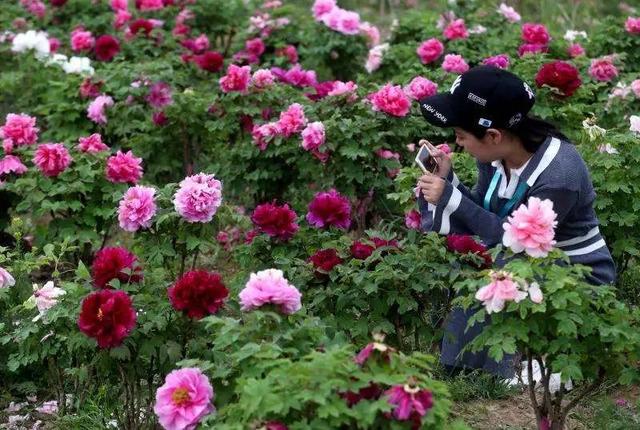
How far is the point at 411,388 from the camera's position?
2.36 m

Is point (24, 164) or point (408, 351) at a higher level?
point (408, 351)

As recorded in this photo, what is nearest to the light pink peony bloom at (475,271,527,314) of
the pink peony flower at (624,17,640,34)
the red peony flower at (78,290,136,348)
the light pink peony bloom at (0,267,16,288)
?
the red peony flower at (78,290,136,348)

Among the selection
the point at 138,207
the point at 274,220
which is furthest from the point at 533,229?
the point at 138,207

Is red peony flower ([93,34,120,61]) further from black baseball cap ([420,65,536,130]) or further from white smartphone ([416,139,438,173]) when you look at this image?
black baseball cap ([420,65,536,130])

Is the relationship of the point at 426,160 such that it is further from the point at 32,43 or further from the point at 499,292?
the point at 32,43

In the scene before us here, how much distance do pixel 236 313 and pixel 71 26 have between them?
13.2 ft

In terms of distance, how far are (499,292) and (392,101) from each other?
71.5 inches

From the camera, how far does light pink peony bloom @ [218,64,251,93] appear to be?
471 cm

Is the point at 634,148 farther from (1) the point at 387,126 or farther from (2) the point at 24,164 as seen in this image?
(2) the point at 24,164

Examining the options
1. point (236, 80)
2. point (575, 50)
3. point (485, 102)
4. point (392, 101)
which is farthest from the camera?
point (575, 50)

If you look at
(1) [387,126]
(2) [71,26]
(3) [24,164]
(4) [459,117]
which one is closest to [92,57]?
(2) [71,26]

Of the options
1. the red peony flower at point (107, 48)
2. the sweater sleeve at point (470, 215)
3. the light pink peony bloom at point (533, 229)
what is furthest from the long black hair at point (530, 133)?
the red peony flower at point (107, 48)

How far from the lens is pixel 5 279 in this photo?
11.4 ft

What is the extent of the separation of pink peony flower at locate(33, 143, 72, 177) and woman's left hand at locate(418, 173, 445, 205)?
4.82 ft
